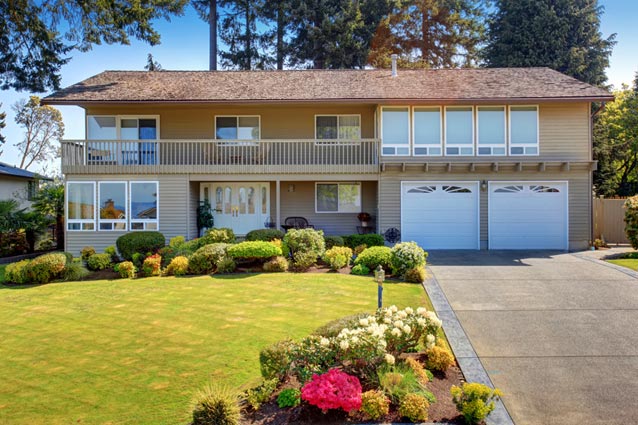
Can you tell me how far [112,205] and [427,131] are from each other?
12.5m

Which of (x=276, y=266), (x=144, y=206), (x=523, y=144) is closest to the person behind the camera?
(x=276, y=266)

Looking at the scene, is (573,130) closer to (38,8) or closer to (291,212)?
(291,212)

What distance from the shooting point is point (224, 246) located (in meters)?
13.6

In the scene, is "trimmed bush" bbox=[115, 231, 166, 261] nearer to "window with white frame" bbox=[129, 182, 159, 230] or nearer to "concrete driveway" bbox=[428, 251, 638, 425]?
"window with white frame" bbox=[129, 182, 159, 230]

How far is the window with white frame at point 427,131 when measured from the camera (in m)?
17.2

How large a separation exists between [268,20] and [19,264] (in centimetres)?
2424

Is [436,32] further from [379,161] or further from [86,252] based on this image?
[86,252]

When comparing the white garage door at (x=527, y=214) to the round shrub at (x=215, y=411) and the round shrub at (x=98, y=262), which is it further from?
the round shrub at (x=215, y=411)

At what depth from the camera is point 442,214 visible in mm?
16812

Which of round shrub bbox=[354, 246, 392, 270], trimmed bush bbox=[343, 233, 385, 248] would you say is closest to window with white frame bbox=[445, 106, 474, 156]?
trimmed bush bbox=[343, 233, 385, 248]

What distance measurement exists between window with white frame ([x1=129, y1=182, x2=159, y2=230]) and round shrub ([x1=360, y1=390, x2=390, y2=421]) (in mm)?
13756

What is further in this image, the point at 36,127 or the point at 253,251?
the point at 36,127

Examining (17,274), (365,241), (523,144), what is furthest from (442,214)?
(17,274)

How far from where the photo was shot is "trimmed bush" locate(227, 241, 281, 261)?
1294cm
